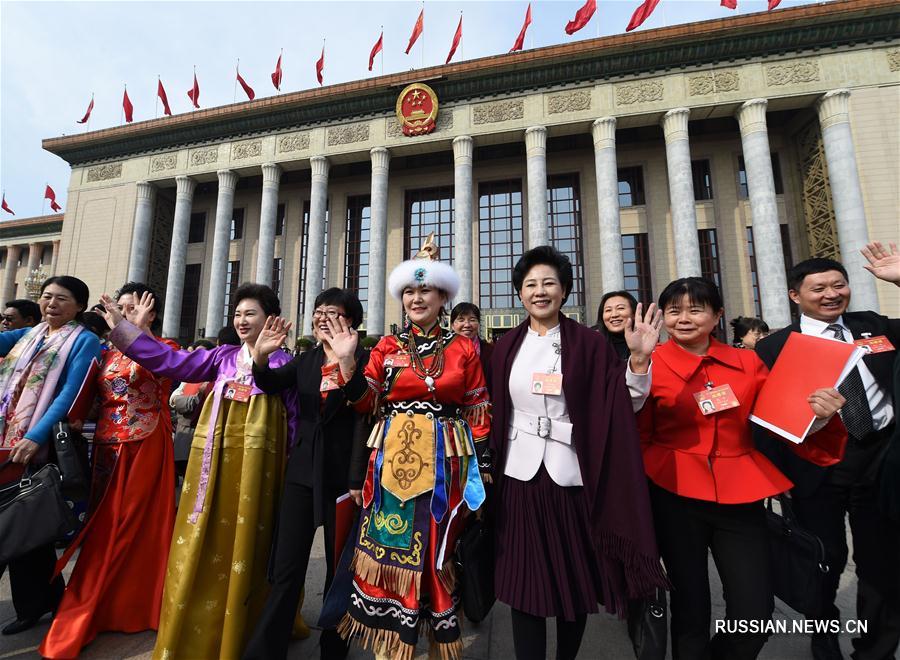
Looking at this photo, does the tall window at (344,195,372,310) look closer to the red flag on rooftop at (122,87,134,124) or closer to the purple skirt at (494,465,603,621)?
the red flag on rooftop at (122,87,134,124)

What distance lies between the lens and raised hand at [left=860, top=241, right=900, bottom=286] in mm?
2344

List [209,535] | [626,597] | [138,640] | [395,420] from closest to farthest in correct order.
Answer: [626,597] → [395,420] → [209,535] → [138,640]

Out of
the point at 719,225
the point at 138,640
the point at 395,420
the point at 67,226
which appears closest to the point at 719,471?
the point at 395,420

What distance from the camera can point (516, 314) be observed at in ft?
56.6

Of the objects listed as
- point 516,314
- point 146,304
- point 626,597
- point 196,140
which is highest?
point 196,140

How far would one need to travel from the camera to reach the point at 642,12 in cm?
1430

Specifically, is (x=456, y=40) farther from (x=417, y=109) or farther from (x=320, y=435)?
(x=320, y=435)

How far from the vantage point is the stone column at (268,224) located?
18.0 metres

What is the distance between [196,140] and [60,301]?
21592 mm

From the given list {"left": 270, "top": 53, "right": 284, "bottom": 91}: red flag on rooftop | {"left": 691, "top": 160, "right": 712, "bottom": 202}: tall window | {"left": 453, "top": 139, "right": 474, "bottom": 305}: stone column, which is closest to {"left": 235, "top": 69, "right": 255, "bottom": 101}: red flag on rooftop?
{"left": 270, "top": 53, "right": 284, "bottom": 91}: red flag on rooftop

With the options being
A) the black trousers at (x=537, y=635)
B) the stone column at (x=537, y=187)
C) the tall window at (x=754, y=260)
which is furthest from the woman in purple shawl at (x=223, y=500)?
the tall window at (x=754, y=260)

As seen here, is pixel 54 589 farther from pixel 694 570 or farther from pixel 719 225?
pixel 719 225

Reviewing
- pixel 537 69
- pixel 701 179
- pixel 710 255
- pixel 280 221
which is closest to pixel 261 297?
pixel 537 69

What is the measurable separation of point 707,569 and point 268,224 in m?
19.9
